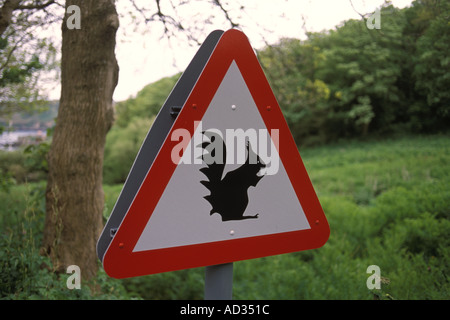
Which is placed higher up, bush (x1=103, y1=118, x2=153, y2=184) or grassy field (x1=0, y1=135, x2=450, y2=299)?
bush (x1=103, y1=118, x2=153, y2=184)

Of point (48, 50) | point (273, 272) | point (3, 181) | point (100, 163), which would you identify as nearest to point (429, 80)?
point (273, 272)

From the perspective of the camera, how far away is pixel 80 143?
3.33m

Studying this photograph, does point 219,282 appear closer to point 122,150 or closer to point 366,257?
point 366,257

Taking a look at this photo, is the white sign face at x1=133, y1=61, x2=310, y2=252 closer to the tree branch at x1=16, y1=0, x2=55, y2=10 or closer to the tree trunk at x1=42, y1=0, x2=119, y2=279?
the tree trunk at x1=42, y1=0, x2=119, y2=279

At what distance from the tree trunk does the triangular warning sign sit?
202 centimetres

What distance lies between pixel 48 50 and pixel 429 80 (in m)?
3.88

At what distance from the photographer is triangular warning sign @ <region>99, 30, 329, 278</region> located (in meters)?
1.34

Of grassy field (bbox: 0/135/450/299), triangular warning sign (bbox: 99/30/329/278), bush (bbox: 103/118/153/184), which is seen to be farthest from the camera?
bush (bbox: 103/118/153/184)

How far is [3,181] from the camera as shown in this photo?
15.5 feet

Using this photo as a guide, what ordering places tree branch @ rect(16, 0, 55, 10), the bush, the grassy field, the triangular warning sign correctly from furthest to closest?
the bush → tree branch @ rect(16, 0, 55, 10) → the grassy field → the triangular warning sign

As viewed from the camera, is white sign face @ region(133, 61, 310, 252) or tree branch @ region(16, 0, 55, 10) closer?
white sign face @ region(133, 61, 310, 252)

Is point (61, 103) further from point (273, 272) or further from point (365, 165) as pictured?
point (365, 165)

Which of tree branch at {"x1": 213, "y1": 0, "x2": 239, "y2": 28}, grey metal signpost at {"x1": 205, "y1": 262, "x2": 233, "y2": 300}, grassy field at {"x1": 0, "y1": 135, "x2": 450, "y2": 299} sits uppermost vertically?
tree branch at {"x1": 213, "y1": 0, "x2": 239, "y2": 28}

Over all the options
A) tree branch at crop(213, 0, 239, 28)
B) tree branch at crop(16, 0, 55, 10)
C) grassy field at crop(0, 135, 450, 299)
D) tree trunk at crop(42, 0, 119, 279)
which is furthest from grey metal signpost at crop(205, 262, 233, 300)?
tree branch at crop(16, 0, 55, 10)
